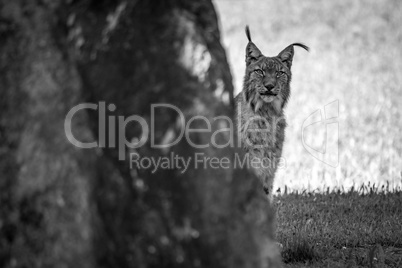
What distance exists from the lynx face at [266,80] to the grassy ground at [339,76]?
1.29m

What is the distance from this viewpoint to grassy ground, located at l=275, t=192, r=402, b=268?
15.7 ft

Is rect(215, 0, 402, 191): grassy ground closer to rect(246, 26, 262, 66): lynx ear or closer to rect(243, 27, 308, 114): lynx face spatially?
rect(243, 27, 308, 114): lynx face

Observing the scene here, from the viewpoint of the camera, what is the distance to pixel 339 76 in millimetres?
14688

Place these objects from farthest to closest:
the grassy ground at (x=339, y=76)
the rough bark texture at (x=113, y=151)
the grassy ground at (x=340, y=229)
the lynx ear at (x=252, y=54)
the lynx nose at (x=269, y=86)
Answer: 1. the grassy ground at (x=339, y=76)
2. the lynx ear at (x=252, y=54)
3. the lynx nose at (x=269, y=86)
4. the grassy ground at (x=340, y=229)
5. the rough bark texture at (x=113, y=151)

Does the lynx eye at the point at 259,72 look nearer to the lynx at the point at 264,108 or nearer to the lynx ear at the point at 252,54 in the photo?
the lynx at the point at 264,108

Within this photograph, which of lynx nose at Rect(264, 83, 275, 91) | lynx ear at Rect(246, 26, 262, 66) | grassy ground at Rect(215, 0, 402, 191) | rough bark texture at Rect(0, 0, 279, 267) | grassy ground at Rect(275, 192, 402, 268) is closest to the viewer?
rough bark texture at Rect(0, 0, 279, 267)

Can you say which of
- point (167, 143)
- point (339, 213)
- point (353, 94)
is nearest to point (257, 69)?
point (339, 213)

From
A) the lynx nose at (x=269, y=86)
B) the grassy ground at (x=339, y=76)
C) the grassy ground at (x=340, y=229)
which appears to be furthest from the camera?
the grassy ground at (x=339, y=76)

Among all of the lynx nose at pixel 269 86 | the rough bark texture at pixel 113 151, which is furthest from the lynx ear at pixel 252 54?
the rough bark texture at pixel 113 151

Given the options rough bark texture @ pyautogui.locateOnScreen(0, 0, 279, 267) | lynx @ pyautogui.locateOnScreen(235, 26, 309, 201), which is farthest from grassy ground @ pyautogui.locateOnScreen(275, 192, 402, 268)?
rough bark texture @ pyautogui.locateOnScreen(0, 0, 279, 267)

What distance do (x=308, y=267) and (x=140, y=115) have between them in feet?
8.06

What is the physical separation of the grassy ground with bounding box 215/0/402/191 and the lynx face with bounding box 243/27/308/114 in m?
1.29

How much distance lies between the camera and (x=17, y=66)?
2.71m

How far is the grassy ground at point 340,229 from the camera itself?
479 cm
